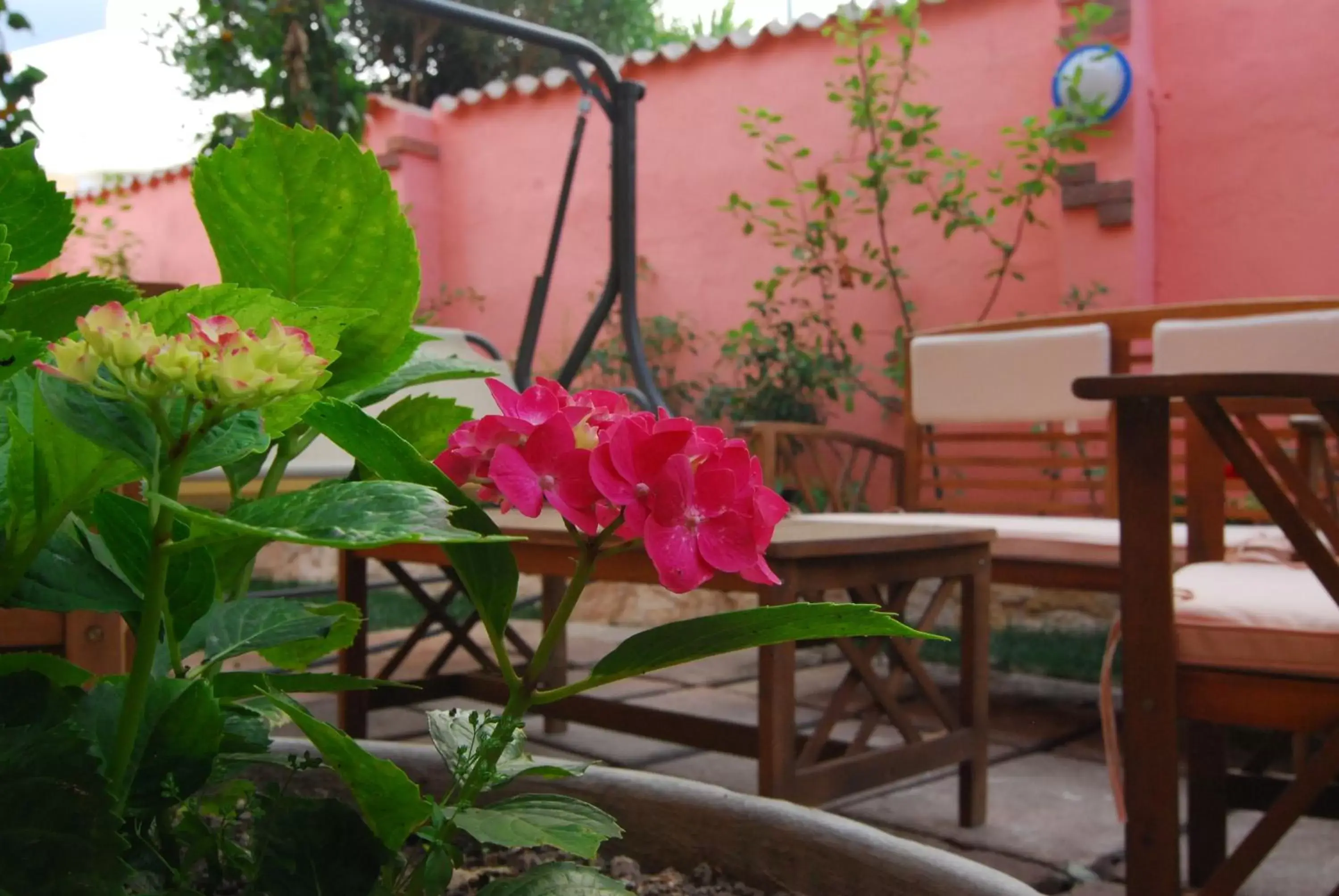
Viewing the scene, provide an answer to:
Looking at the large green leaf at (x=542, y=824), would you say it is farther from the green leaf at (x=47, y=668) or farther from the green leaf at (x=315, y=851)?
the green leaf at (x=47, y=668)

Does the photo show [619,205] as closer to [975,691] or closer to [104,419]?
[975,691]

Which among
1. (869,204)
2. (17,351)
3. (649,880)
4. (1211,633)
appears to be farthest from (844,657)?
(869,204)

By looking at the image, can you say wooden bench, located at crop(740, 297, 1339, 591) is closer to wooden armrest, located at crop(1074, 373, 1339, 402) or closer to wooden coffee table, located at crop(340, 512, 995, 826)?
wooden coffee table, located at crop(340, 512, 995, 826)

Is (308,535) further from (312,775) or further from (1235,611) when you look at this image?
(1235,611)

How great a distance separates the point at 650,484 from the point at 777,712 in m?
1.23

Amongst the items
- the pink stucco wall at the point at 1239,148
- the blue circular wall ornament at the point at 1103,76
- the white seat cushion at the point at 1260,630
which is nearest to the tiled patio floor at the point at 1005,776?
the white seat cushion at the point at 1260,630

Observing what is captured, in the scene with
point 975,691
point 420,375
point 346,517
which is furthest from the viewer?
point 975,691

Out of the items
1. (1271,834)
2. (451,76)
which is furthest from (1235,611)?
(451,76)

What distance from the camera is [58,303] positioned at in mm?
461

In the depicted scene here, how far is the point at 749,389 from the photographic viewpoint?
460 centimetres

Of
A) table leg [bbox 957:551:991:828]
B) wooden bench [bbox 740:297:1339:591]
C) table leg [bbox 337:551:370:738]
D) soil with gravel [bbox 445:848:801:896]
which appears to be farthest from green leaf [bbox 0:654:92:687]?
wooden bench [bbox 740:297:1339:591]

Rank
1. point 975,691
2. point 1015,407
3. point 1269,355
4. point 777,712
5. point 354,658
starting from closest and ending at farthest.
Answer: point 777,712 < point 975,691 < point 354,658 < point 1269,355 < point 1015,407

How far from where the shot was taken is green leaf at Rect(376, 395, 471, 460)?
0.56m

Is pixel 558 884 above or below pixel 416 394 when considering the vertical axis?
below
